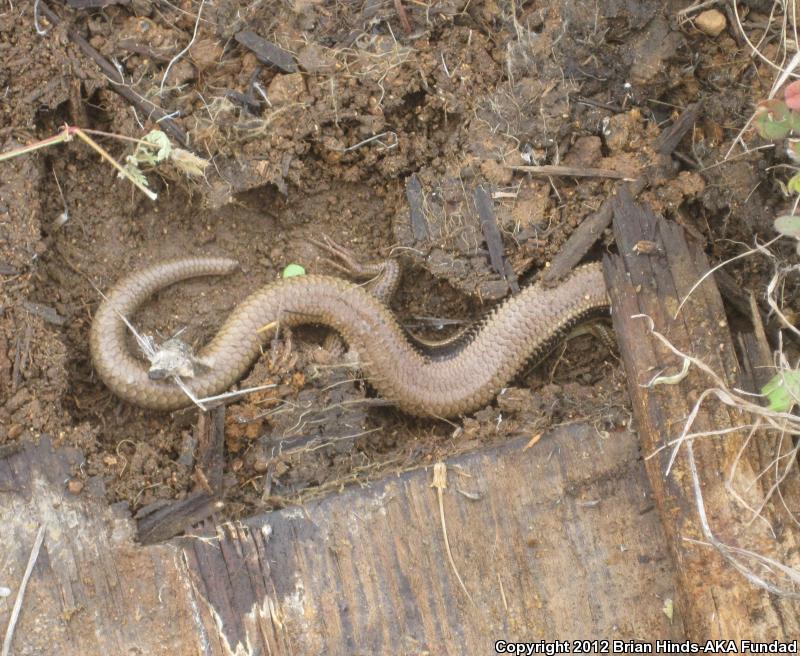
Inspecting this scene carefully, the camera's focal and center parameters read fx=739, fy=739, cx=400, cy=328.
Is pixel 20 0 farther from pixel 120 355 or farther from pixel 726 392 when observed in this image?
pixel 726 392

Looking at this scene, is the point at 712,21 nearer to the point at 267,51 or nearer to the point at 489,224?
the point at 489,224

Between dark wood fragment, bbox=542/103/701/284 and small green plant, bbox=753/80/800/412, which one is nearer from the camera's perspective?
small green plant, bbox=753/80/800/412

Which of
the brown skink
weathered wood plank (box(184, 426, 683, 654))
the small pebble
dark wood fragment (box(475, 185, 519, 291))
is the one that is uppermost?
the small pebble

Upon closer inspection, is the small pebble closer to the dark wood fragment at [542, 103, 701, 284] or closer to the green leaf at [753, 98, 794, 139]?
the dark wood fragment at [542, 103, 701, 284]

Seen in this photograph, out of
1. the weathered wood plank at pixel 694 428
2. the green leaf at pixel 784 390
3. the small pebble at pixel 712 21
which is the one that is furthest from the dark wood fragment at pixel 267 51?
the green leaf at pixel 784 390

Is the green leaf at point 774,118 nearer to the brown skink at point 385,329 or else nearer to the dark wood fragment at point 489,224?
the brown skink at point 385,329

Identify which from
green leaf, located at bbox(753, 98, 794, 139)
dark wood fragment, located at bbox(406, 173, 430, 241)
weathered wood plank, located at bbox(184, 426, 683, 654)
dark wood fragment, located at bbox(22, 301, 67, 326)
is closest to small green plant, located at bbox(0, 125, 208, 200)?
dark wood fragment, located at bbox(22, 301, 67, 326)

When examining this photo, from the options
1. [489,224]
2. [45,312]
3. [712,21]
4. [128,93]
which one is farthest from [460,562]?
[712,21]

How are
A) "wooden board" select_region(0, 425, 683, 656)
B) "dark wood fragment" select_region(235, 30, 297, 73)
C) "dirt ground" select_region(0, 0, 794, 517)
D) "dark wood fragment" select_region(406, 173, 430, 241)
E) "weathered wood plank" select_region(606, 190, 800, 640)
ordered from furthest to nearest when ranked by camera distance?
"dark wood fragment" select_region(406, 173, 430, 241) < "dark wood fragment" select_region(235, 30, 297, 73) < "dirt ground" select_region(0, 0, 794, 517) < "weathered wood plank" select_region(606, 190, 800, 640) < "wooden board" select_region(0, 425, 683, 656)
